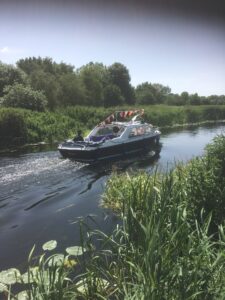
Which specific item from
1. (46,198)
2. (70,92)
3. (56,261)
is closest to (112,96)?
(70,92)

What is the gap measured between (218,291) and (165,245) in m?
1.07

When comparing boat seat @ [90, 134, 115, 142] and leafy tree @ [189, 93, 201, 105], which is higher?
leafy tree @ [189, 93, 201, 105]

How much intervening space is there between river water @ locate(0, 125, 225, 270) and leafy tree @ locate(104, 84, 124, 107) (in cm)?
2353

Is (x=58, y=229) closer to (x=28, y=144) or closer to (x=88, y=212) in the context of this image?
(x=88, y=212)

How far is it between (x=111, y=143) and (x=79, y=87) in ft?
68.6

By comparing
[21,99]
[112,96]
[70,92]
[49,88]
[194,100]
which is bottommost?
[194,100]

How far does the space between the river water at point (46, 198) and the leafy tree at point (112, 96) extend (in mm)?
23531

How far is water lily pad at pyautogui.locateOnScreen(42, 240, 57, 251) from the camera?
320 inches

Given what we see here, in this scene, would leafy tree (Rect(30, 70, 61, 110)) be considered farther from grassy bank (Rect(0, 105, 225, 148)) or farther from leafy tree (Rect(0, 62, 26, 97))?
grassy bank (Rect(0, 105, 225, 148))

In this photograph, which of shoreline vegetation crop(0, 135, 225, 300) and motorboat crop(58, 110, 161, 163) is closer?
shoreline vegetation crop(0, 135, 225, 300)

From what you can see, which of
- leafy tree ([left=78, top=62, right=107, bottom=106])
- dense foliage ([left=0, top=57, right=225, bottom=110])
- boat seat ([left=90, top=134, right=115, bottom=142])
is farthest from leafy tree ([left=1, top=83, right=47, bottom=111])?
boat seat ([left=90, top=134, right=115, bottom=142])

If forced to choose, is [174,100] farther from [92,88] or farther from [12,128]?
[12,128]

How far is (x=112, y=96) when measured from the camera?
44.9m

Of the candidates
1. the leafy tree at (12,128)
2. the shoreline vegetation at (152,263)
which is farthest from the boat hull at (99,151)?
the shoreline vegetation at (152,263)
